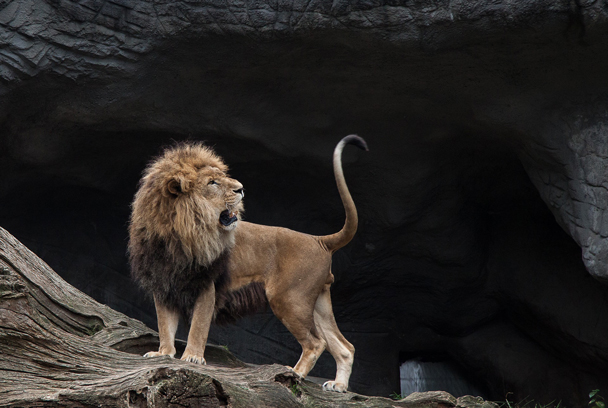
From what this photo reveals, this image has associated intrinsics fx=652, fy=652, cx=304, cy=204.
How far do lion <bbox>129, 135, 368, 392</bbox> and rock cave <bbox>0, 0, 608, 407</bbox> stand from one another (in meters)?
1.16

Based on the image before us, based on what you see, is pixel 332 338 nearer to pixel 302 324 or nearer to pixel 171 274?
pixel 302 324

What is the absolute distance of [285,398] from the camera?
8.98 feet

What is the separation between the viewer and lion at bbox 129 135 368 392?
10.8 ft

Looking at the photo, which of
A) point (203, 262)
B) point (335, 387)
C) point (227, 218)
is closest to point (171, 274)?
point (203, 262)

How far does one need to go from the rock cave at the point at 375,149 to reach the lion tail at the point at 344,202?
890 millimetres

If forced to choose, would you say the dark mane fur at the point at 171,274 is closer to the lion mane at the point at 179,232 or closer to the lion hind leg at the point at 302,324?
the lion mane at the point at 179,232

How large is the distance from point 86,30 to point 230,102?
1142mm

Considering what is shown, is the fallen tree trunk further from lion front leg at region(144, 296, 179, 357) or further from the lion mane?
the lion mane

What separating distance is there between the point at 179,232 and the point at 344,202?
1030mm

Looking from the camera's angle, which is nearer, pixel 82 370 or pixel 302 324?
pixel 82 370

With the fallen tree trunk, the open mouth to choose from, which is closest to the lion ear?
the open mouth

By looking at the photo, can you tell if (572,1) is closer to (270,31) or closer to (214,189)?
(270,31)

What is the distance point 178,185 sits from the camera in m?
3.30

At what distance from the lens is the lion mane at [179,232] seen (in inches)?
129
